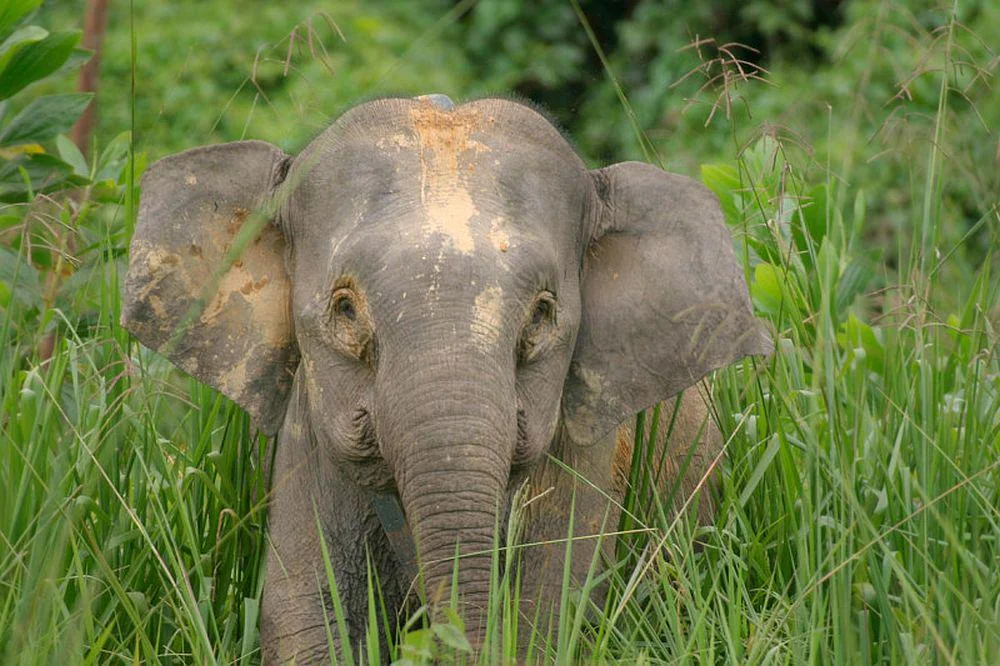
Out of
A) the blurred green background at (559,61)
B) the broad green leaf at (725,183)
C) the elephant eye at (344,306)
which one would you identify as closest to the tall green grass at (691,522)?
the elephant eye at (344,306)

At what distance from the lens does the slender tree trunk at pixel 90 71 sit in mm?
6551

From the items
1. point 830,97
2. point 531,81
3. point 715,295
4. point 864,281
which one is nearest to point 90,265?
point 715,295

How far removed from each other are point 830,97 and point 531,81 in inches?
98.5

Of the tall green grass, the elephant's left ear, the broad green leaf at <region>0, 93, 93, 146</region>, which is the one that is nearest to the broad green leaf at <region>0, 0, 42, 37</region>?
the broad green leaf at <region>0, 93, 93, 146</region>

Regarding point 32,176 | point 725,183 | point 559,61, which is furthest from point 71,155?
point 559,61

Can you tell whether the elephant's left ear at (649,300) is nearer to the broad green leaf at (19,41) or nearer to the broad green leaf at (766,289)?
the broad green leaf at (766,289)

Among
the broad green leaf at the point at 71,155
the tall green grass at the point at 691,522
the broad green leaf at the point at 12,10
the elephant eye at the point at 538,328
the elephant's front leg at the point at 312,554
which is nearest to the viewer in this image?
the tall green grass at the point at 691,522

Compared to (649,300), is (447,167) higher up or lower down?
higher up

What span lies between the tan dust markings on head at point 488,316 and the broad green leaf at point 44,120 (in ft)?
7.45

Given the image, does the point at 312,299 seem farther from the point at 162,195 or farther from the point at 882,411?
the point at 882,411

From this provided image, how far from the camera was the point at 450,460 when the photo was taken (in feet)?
11.7

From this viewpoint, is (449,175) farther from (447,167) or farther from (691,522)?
(691,522)

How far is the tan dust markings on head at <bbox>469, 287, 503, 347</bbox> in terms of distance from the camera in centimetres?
370

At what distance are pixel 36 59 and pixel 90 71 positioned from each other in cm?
120
